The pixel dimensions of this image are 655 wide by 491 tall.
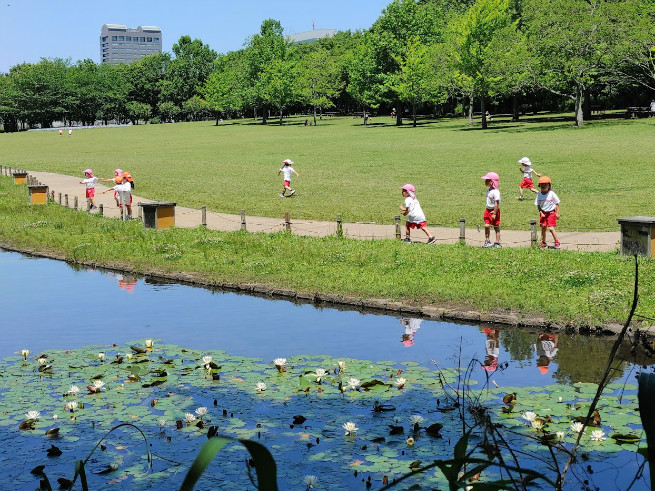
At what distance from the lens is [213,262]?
63.7ft

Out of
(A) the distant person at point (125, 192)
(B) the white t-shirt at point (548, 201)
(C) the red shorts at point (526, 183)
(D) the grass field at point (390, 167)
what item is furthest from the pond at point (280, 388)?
(C) the red shorts at point (526, 183)

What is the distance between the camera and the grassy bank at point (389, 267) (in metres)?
14.5

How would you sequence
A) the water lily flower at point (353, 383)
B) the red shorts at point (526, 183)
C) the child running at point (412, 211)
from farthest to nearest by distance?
the red shorts at point (526, 183) → the child running at point (412, 211) → the water lily flower at point (353, 383)

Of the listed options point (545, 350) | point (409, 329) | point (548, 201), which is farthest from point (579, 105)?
point (545, 350)

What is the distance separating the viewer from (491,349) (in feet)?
41.5

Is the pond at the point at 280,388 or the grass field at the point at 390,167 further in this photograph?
the grass field at the point at 390,167

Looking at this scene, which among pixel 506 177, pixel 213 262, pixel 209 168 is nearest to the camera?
pixel 213 262

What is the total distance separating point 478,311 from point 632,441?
612cm

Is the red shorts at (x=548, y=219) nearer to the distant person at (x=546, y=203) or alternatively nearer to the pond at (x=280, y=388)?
the distant person at (x=546, y=203)

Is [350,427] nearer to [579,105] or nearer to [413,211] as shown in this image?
[413,211]

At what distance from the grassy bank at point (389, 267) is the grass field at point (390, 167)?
5.49 m

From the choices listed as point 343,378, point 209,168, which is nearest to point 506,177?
point 209,168

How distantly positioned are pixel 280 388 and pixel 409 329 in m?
4.19

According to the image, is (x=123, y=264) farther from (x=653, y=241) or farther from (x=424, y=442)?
(x=424, y=442)
